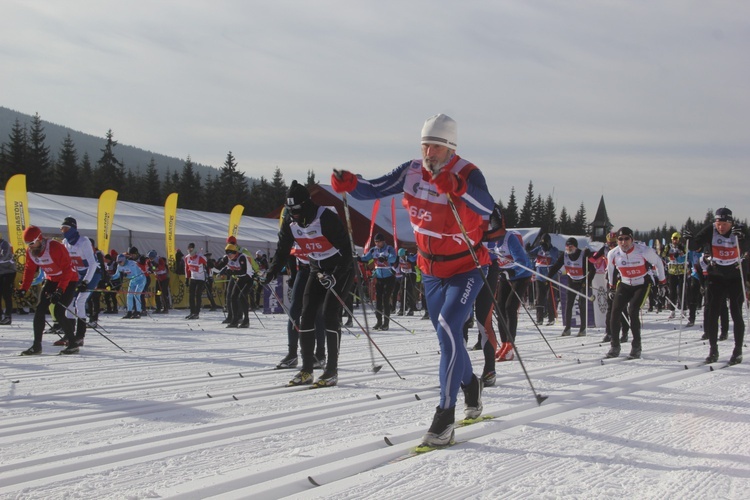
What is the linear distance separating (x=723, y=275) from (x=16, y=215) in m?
18.2

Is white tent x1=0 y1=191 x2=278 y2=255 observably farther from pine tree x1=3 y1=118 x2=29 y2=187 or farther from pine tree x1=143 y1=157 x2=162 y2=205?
pine tree x1=143 y1=157 x2=162 y2=205

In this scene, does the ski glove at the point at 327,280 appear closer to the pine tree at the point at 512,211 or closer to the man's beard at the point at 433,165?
the man's beard at the point at 433,165

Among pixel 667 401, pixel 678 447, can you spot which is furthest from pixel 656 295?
pixel 678 447

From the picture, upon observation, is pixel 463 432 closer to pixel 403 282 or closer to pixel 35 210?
pixel 403 282

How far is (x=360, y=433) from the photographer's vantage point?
4375mm

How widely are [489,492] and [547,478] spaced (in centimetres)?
41

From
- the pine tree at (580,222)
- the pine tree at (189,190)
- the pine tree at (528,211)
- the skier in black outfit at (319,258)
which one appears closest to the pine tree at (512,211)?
the pine tree at (528,211)

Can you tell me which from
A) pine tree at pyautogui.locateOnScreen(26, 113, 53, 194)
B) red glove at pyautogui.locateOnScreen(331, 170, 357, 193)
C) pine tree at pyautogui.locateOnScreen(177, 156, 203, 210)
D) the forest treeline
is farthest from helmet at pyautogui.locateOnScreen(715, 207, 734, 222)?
pine tree at pyautogui.locateOnScreen(177, 156, 203, 210)

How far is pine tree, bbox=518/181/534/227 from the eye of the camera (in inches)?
4491

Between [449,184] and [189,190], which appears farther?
[189,190]

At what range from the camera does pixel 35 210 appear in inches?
901

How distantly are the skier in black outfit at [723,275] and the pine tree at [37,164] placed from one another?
60363 millimetres

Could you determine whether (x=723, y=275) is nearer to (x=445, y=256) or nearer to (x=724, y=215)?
(x=724, y=215)

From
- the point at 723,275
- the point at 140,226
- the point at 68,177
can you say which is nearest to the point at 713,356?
the point at 723,275
